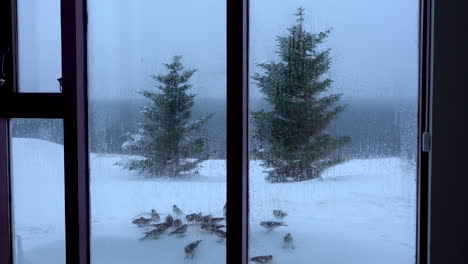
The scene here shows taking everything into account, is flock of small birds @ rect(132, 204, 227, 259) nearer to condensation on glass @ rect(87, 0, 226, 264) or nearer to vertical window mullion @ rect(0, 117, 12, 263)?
condensation on glass @ rect(87, 0, 226, 264)

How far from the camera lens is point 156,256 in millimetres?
1771

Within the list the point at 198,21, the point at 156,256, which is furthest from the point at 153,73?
the point at 156,256

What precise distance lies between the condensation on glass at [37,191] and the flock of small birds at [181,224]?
37 centimetres

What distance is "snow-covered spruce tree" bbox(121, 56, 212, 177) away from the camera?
1712mm

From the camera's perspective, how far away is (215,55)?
5.49ft

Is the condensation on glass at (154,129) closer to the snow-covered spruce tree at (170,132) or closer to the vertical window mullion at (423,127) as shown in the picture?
the snow-covered spruce tree at (170,132)

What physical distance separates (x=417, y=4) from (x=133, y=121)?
1.13 meters

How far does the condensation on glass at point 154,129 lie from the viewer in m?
1.69

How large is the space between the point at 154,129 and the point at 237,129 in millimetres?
347

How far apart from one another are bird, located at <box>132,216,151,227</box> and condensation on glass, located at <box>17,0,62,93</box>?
625mm

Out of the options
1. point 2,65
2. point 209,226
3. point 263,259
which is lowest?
point 263,259

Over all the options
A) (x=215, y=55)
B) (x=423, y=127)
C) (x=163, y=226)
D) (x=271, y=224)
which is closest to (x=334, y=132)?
(x=423, y=127)

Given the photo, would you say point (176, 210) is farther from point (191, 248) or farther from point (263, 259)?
point (263, 259)

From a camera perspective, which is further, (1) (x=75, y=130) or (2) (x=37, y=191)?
(2) (x=37, y=191)
